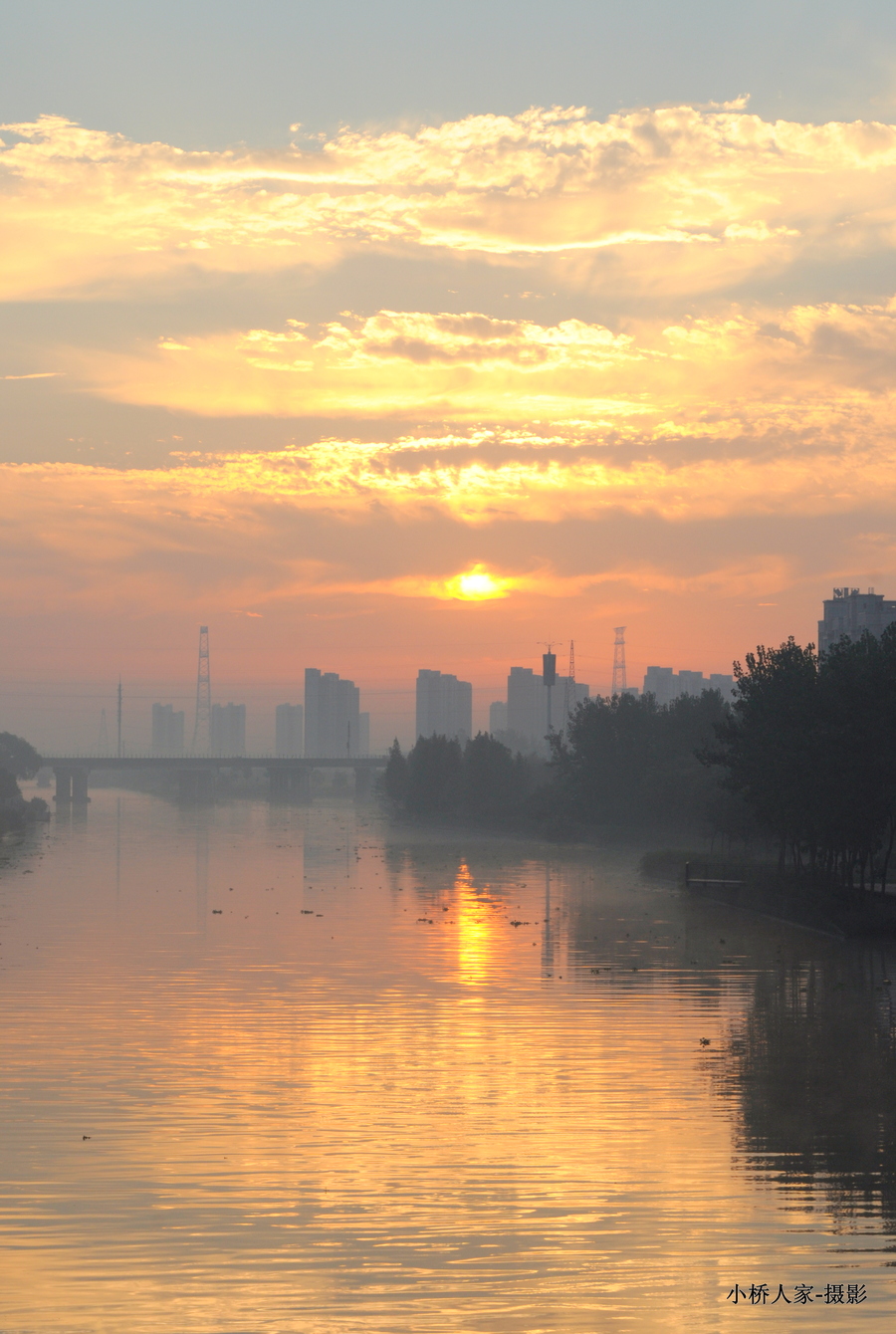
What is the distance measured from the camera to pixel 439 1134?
24453mm

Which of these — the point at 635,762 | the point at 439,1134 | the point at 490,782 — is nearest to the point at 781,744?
the point at 439,1134

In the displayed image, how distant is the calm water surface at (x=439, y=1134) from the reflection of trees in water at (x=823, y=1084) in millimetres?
112

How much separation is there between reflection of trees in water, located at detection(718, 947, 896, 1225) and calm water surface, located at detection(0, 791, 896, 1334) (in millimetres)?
112

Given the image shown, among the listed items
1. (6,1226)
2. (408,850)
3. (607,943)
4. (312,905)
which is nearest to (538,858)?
(408,850)

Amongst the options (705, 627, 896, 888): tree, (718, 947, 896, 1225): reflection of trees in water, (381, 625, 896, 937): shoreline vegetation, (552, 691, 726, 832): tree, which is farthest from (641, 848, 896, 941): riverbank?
(552, 691, 726, 832): tree

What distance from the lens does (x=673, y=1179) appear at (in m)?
21.2

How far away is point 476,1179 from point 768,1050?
14.3m

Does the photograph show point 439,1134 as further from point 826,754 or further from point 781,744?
point 781,744

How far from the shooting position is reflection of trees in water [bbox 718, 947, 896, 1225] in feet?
71.4

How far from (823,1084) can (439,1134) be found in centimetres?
947

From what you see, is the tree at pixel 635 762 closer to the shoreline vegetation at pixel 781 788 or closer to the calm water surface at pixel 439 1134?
the shoreline vegetation at pixel 781 788

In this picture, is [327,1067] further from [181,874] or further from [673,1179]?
[181,874]

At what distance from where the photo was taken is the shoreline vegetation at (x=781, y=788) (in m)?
60.8

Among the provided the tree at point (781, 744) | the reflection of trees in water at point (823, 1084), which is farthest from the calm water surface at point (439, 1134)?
the tree at point (781, 744)
